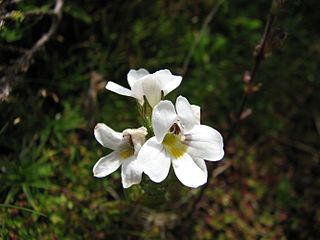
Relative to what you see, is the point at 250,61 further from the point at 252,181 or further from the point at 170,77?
the point at 170,77

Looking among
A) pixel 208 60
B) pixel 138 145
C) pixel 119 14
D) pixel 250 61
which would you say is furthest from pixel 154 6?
pixel 138 145

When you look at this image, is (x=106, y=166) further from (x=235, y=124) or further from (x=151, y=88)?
(x=235, y=124)

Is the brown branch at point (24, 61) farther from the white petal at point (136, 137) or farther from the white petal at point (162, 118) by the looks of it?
the white petal at point (162, 118)

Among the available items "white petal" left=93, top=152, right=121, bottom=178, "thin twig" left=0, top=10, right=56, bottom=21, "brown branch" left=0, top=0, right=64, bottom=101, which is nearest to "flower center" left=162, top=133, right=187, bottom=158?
"white petal" left=93, top=152, right=121, bottom=178

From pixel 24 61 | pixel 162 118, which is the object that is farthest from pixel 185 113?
pixel 24 61

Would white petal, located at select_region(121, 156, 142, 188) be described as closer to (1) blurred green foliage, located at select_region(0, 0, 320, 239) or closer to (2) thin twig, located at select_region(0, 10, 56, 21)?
(1) blurred green foliage, located at select_region(0, 0, 320, 239)

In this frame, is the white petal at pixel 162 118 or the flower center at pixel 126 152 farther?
the flower center at pixel 126 152

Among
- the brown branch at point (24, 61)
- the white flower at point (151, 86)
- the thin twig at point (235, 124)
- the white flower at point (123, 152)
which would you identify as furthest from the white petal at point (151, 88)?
the brown branch at point (24, 61)
